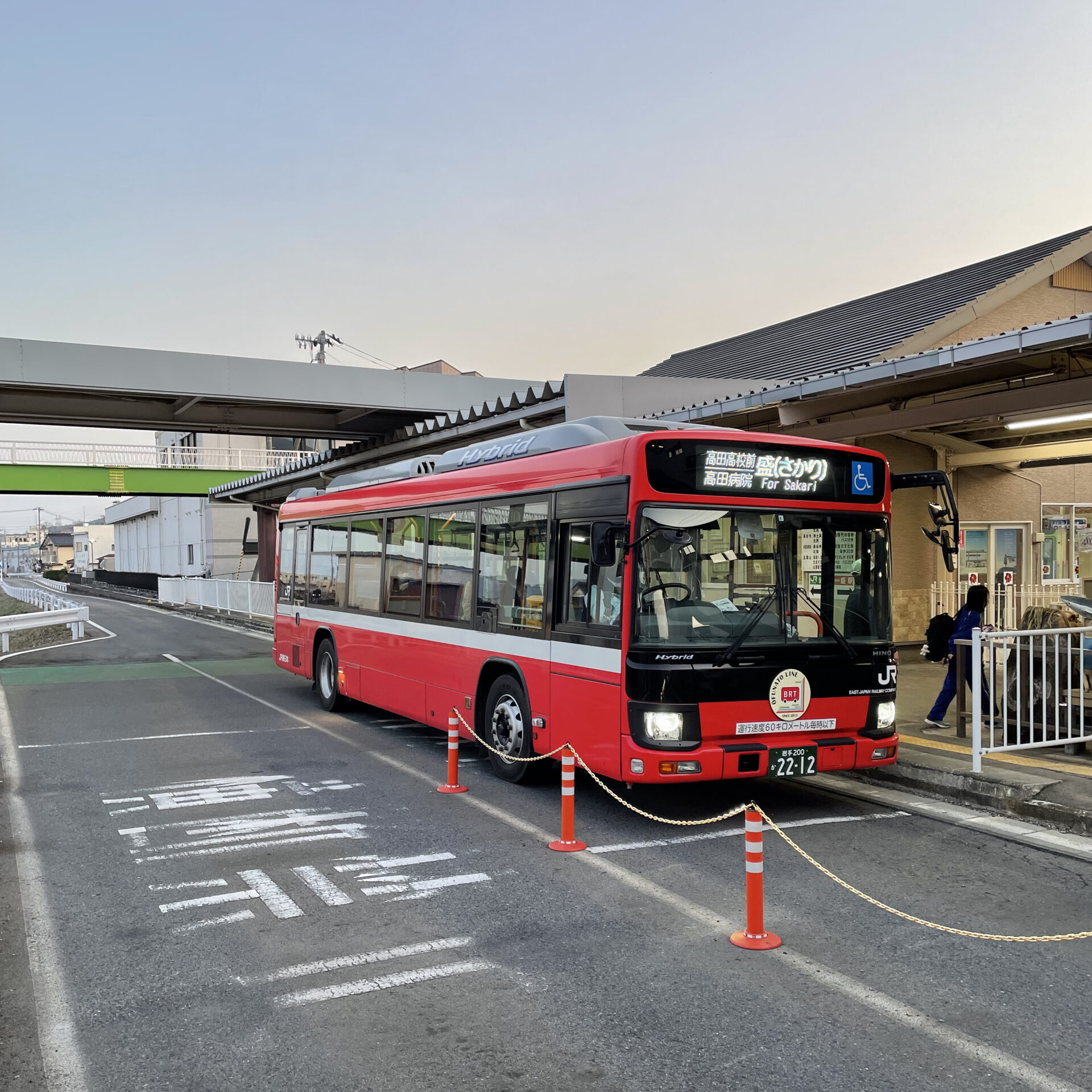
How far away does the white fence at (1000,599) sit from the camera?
52.7 ft

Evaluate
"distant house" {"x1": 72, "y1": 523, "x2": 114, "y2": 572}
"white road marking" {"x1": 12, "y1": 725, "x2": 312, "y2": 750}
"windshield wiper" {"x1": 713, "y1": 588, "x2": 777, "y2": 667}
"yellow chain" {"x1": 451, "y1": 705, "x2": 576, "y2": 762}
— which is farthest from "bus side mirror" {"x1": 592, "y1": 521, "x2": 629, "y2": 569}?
"distant house" {"x1": 72, "y1": 523, "x2": 114, "y2": 572}

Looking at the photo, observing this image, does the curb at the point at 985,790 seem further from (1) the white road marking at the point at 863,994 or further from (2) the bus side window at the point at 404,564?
(2) the bus side window at the point at 404,564

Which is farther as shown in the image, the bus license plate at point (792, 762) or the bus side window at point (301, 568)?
the bus side window at point (301, 568)

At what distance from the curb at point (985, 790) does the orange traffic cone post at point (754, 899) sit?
3.29m

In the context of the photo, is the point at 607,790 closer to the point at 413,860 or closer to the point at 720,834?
the point at 720,834

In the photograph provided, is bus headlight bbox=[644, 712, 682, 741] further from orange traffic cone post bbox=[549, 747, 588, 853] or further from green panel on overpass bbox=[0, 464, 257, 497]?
green panel on overpass bbox=[0, 464, 257, 497]

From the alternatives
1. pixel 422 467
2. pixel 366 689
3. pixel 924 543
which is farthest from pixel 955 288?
pixel 366 689

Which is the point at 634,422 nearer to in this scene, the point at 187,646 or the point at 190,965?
the point at 190,965

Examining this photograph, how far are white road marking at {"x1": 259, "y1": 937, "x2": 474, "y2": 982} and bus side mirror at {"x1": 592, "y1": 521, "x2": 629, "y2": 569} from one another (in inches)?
113

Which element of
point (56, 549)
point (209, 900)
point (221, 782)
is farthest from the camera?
point (56, 549)

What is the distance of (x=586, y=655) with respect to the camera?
764 cm

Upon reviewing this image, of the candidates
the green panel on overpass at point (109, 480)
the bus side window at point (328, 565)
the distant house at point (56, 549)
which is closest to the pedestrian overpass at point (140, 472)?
the green panel on overpass at point (109, 480)

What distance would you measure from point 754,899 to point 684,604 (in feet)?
8.34

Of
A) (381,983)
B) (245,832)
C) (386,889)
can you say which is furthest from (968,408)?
(381,983)
